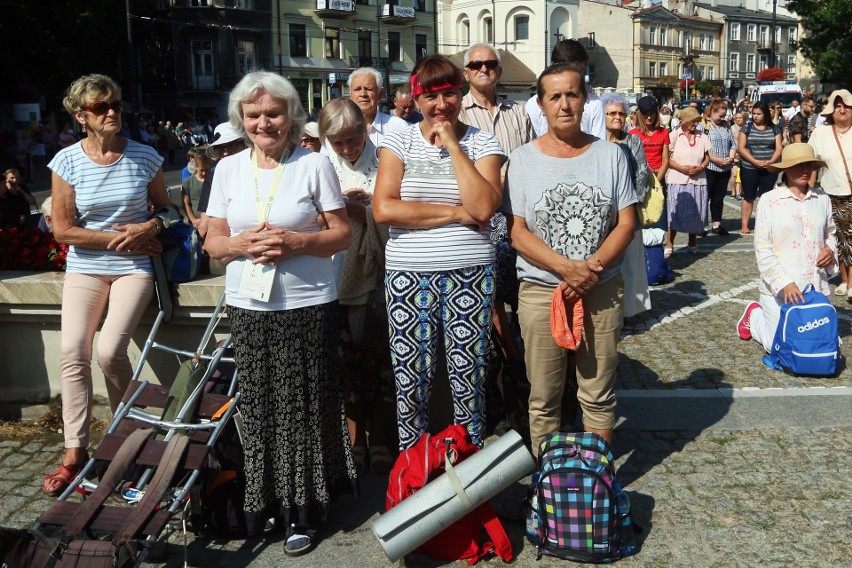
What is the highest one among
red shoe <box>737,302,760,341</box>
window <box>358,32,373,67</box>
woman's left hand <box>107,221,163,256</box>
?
window <box>358,32,373,67</box>

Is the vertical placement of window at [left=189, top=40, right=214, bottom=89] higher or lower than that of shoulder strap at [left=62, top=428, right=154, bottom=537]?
higher

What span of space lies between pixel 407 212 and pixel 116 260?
1.79 metres

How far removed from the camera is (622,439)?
504cm

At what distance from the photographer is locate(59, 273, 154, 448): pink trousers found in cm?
454

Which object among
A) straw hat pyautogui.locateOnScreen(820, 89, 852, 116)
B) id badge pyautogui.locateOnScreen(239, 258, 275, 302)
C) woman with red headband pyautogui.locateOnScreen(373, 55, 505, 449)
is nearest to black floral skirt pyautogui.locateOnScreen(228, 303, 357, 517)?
id badge pyautogui.locateOnScreen(239, 258, 275, 302)

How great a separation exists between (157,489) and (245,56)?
2051 inches

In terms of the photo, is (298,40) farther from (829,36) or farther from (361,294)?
(361,294)

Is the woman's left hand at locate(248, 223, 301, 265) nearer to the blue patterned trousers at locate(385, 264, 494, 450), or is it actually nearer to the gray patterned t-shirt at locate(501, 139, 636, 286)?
the blue patterned trousers at locate(385, 264, 494, 450)

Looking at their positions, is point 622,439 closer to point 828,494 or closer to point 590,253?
point 828,494

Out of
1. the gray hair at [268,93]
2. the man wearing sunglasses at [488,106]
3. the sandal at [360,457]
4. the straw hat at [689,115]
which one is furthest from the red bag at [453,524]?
the straw hat at [689,115]

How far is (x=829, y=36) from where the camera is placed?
40.2 metres

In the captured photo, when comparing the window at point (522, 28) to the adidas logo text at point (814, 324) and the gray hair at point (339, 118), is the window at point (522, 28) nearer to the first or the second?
the adidas logo text at point (814, 324)

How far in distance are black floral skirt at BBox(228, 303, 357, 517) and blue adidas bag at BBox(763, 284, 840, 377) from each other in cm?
370

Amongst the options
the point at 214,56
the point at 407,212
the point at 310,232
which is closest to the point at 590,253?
the point at 407,212
